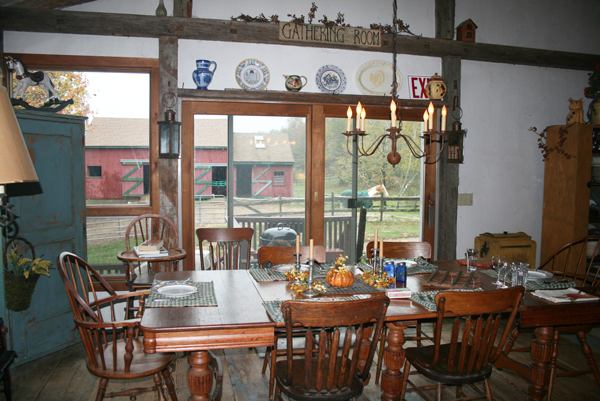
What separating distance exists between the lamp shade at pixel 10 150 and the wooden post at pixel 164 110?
2449 mm

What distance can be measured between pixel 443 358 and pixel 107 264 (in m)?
2.96

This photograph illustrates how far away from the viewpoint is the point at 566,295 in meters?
2.18

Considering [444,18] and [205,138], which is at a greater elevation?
[444,18]

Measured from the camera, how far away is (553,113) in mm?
4484

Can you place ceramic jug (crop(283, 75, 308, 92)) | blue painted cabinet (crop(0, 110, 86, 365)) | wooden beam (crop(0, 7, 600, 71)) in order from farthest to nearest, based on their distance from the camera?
1. ceramic jug (crop(283, 75, 308, 92))
2. wooden beam (crop(0, 7, 600, 71))
3. blue painted cabinet (crop(0, 110, 86, 365))

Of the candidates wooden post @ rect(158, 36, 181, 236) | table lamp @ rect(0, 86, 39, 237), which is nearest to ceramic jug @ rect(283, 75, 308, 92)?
wooden post @ rect(158, 36, 181, 236)

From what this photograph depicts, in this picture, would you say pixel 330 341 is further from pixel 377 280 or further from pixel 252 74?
pixel 252 74

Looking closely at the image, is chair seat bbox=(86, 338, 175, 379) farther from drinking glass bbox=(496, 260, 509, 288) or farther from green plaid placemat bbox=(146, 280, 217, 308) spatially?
drinking glass bbox=(496, 260, 509, 288)

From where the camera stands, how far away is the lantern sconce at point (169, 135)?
3475 mm

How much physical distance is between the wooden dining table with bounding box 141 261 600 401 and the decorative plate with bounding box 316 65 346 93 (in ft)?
6.77

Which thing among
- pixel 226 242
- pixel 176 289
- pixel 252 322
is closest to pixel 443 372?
pixel 252 322

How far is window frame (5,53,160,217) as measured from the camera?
11.4ft

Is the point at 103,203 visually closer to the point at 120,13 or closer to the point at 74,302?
the point at 120,13

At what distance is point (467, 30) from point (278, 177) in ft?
7.62
